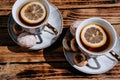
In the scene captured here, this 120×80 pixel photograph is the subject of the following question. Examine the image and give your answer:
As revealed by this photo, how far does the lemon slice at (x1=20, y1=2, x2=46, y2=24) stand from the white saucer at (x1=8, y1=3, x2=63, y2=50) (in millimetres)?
82

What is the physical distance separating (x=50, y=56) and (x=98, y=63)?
0.18 meters

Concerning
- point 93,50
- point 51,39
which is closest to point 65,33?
point 51,39

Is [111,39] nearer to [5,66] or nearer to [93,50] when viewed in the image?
[93,50]

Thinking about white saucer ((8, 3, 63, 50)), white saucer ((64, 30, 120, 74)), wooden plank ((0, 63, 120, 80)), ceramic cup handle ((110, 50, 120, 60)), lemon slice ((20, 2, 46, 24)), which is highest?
lemon slice ((20, 2, 46, 24))

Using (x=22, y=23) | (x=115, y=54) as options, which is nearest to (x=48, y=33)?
(x=22, y=23)

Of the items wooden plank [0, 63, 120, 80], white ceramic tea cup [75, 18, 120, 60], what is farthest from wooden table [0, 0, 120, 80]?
white ceramic tea cup [75, 18, 120, 60]

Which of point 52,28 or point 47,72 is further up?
point 52,28

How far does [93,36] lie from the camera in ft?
3.43

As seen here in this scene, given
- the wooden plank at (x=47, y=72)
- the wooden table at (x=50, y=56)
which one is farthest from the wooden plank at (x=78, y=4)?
the wooden plank at (x=47, y=72)

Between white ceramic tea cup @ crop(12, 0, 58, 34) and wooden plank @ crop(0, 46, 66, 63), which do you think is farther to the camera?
wooden plank @ crop(0, 46, 66, 63)

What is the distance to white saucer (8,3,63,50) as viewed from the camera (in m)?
1.15

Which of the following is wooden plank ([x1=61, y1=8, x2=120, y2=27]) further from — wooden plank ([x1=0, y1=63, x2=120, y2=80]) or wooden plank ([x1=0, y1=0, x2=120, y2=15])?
wooden plank ([x1=0, y1=63, x2=120, y2=80])

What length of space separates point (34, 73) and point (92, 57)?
214 mm

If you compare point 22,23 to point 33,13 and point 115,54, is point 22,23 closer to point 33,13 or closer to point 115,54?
point 33,13
